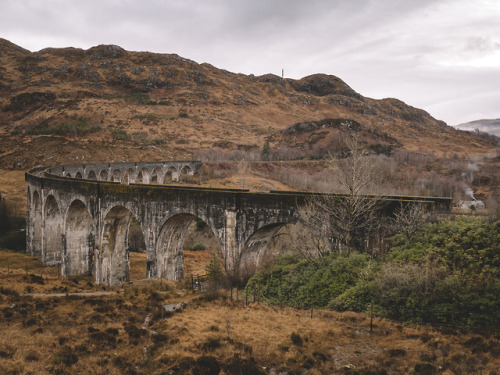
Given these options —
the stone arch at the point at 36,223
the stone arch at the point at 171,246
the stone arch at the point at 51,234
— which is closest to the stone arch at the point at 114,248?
the stone arch at the point at 171,246

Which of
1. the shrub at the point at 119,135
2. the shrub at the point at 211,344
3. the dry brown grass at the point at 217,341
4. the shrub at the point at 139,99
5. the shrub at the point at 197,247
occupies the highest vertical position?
the shrub at the point at 139,99

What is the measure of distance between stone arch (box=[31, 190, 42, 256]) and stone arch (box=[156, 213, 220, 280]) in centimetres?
1739

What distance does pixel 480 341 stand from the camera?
8898 mm

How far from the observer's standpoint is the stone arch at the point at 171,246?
1811cm

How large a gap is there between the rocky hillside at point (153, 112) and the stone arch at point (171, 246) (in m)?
53.3

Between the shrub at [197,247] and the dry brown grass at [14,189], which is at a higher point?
the dry brown grass at [14,189]

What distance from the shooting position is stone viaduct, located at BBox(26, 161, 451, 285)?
50.1 ft

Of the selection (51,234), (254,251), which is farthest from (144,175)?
(254,251)

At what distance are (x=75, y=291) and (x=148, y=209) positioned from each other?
18.2 ft

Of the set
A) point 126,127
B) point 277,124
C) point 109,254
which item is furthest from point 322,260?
point 277,124

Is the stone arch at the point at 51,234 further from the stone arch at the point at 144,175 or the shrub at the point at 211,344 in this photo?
the stone arch at the point at 144,175

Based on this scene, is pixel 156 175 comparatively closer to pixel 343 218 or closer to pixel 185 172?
pixel 185 172

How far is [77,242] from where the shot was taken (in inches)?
990

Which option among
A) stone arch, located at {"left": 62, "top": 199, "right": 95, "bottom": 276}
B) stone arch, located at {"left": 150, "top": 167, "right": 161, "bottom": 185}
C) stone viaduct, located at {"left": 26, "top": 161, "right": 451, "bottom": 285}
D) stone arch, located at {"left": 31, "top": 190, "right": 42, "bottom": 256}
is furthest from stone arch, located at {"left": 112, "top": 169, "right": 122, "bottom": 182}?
stone arch, located at {"left": 62, "top": 199, "right": 95, "bottom": 276}
